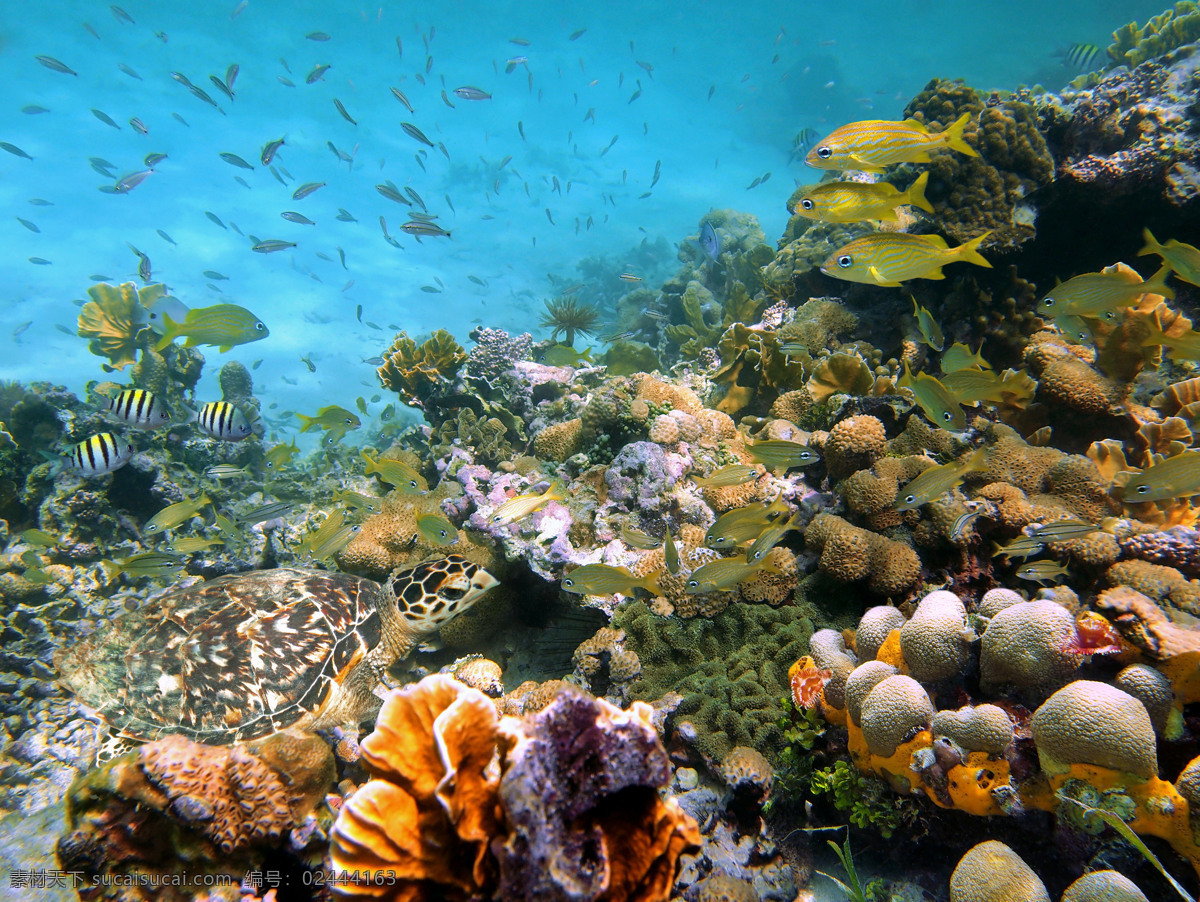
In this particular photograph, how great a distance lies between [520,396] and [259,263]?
64.3 metres

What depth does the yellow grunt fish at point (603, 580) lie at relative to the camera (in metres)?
3.22

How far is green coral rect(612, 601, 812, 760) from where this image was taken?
311 cm

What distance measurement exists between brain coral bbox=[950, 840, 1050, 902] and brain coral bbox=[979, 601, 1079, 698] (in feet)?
2.49

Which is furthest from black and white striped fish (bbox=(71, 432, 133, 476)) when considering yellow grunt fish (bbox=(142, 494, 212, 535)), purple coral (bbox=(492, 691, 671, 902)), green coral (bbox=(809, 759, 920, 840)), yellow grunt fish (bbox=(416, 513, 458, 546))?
green coral (bbox=(809, 759, 920, 840))

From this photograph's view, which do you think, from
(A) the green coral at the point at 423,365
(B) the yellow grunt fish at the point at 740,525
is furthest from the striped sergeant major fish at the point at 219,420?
(B) the yellow grunt fish at the point at 740,525

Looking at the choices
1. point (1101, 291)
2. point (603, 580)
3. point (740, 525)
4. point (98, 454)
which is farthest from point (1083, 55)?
point (98, 454)

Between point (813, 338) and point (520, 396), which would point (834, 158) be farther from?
point (520, 396)

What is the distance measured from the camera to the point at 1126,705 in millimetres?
1888

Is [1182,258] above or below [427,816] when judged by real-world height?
above

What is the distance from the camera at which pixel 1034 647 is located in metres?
2.25

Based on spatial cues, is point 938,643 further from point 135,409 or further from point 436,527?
point 135,409

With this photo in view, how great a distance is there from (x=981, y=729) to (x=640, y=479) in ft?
9.71

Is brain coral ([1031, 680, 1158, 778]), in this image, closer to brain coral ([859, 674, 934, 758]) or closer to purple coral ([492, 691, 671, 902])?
brain coral ([859, 674, 934, 758])

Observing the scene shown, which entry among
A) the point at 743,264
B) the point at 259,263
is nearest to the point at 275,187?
the point at 259,263
